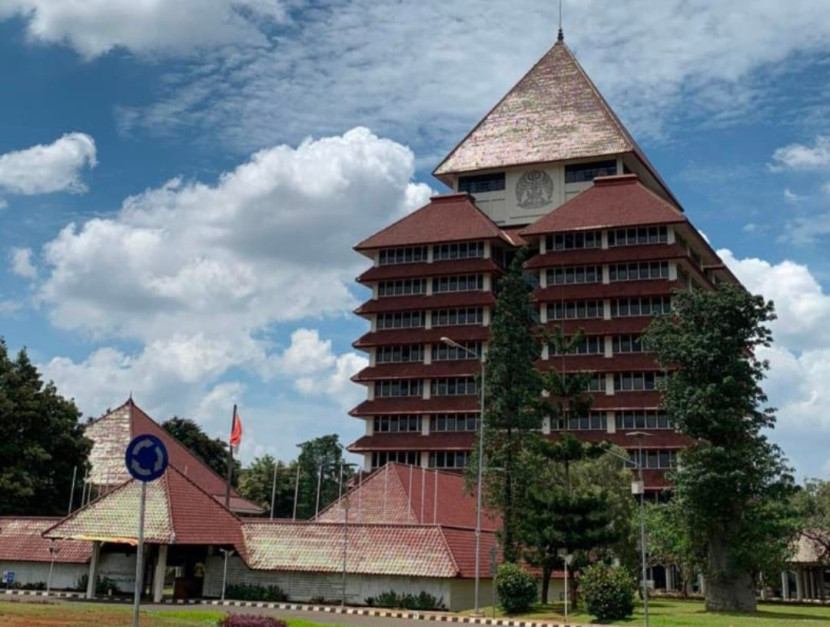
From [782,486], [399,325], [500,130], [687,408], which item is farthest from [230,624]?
[500,130]

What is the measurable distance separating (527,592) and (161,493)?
16.7 metres

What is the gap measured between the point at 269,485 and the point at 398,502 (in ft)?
148

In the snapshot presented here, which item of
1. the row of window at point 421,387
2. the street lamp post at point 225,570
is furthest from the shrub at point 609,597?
the row of window at point 421,387

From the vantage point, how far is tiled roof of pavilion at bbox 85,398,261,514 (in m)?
62.3

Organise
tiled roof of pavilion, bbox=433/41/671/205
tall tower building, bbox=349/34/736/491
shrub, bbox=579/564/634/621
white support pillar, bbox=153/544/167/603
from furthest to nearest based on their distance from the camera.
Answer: tiled roof of pavilion, bbox=433/41/671/205 → tall tower building, bbox=349/34/736/491 → white support pillar, bbox=153/544/167/603 → shrub, bbox=579/564/634/621

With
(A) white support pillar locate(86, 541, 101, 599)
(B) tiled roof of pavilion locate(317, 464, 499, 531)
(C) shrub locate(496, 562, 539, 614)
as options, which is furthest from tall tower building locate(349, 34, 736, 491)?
(A) white support pillar locate(86, 541, 101, 599)

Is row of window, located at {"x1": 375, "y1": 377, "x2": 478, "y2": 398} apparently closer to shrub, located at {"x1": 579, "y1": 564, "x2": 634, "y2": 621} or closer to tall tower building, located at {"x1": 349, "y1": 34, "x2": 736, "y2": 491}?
tall tower building, located at {"x1": 349, "y1": 34, "x2": 736, "y2": 491}

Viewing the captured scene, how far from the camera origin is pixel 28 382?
53344mm

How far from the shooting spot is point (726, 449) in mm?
42062

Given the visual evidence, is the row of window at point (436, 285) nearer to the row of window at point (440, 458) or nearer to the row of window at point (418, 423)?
the row of window at point (418, 423)

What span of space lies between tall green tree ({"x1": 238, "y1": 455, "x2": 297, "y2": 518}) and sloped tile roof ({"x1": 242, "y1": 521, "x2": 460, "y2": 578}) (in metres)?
44.3

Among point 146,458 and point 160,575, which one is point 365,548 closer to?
point 160,575

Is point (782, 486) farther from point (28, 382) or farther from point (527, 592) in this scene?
point (28, 382)

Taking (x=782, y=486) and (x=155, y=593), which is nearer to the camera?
(x=155, y=593)
